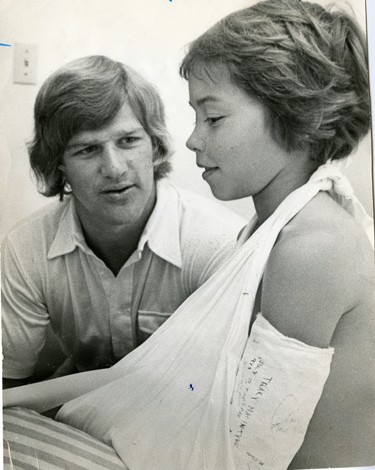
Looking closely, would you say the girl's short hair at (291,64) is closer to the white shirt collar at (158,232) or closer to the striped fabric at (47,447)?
the white shirt collar at (158,232)

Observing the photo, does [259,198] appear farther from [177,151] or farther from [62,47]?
[62,47]

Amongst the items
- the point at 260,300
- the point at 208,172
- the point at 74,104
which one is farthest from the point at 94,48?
the point at 260,300

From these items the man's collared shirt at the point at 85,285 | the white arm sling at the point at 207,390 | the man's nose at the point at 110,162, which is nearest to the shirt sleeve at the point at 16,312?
the man's collared shirt at the point at 85,285

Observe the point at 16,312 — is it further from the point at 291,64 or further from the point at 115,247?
the point at 291,64

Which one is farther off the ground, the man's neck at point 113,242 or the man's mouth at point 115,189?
the man's mouth at point 115,189

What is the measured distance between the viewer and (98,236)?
148 centimetres

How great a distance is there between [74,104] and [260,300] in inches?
21.8

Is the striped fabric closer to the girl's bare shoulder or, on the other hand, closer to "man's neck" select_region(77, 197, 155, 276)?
"man's neck" select_region(77, 197, 155, 276)

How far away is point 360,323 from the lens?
1506mm

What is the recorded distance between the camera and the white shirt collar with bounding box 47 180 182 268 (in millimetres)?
1469

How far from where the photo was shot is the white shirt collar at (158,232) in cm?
147

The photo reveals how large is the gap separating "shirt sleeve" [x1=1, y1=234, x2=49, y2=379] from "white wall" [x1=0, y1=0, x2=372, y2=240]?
7 cm

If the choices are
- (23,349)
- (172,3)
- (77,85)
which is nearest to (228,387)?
(23,349)

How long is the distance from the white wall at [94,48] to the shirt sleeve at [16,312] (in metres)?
0.07
